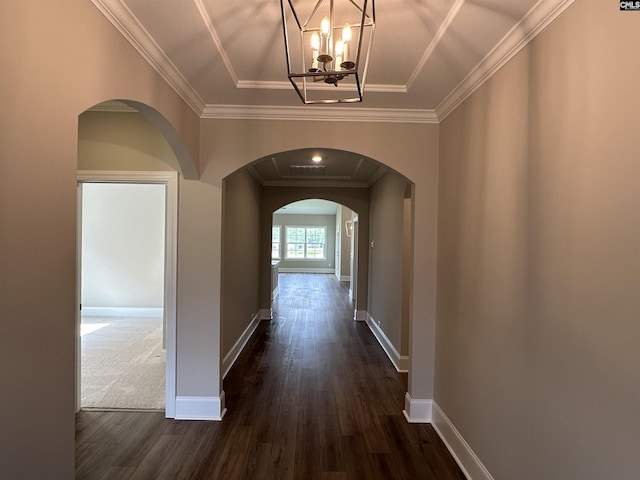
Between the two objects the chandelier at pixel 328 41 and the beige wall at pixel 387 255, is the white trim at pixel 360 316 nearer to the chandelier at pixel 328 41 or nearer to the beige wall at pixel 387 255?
the beige wall at pixel 387 255

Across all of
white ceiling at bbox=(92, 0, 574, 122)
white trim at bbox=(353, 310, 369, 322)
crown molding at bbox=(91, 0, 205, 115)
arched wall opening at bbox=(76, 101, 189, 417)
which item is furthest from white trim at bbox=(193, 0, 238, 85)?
A: white trim at bbox=(353, 310, 369, 322)

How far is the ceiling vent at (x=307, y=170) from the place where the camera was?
→ 201 inches

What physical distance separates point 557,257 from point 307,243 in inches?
525

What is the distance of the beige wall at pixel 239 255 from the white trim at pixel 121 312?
6.15 feet

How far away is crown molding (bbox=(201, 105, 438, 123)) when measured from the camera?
2.81 m

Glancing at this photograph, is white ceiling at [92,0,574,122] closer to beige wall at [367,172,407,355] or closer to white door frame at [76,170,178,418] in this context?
white door frame at [76,170,178,418]

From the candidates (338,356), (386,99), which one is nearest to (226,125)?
(386,99)

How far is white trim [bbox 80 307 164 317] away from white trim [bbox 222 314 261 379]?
1.87 meters

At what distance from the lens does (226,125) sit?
2.86 metres

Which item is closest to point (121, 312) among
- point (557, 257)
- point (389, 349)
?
point (389, 349)

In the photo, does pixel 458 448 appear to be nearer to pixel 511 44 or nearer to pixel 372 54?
pixel 511 44

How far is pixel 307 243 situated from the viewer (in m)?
14.7

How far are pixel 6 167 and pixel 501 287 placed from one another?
2138mm

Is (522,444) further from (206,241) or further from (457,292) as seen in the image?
(206,241)
